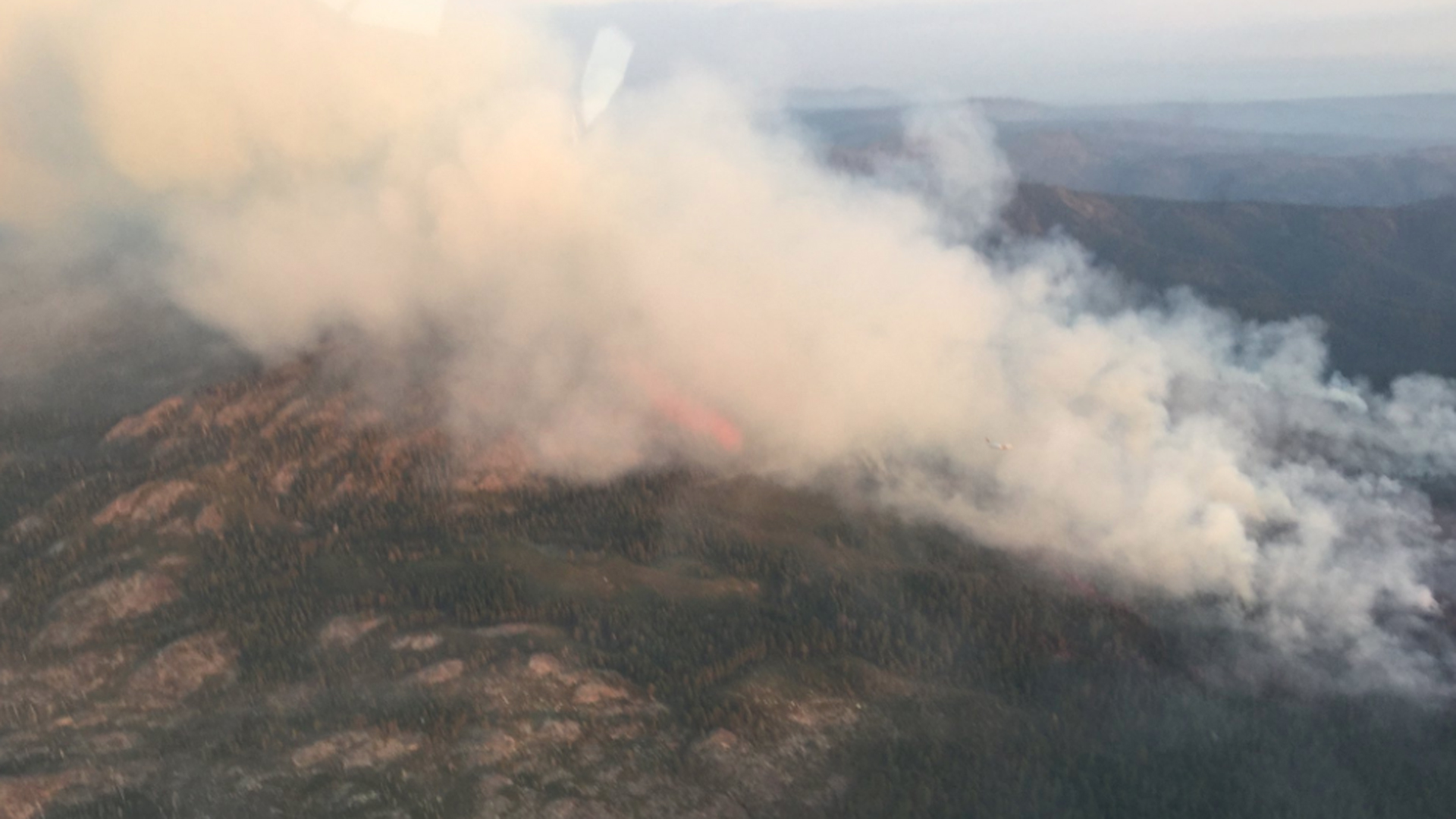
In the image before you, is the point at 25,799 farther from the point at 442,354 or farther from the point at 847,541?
the point at 442,354

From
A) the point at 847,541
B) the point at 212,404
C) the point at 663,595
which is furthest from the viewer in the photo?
the point at 212,404

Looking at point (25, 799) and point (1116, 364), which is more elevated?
point (1116, 364)

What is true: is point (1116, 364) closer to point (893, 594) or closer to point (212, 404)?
point (893, 594)

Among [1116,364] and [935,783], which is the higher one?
[1116,364]

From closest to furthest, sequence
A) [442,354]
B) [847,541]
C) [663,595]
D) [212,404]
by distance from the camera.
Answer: [663,595] < [847,541] < [212,404] < [442,354]

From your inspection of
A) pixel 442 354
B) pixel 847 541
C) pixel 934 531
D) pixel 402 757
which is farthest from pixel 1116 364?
pixel 402 757

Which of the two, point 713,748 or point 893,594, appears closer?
point 713,748

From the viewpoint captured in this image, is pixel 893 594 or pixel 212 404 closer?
pixel 893 594

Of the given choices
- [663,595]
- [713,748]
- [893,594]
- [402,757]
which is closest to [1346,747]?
[893,594]

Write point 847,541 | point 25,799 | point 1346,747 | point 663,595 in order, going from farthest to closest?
point 847,541
point 663,595
point 1346,747
point 25,799
